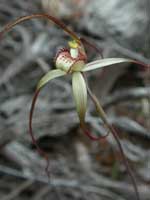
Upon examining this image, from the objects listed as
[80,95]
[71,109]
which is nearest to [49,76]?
[80,95]

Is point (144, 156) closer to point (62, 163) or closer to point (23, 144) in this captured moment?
point (62, 163)

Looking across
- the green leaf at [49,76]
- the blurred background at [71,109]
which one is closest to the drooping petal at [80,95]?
the green leaf at [49,76]

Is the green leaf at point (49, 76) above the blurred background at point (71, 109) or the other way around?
above

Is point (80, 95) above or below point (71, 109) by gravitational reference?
above

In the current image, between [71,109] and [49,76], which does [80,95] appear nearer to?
[49,76]

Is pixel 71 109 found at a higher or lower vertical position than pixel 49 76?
lower

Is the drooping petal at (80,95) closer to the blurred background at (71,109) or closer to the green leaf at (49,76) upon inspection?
the green leaf at (49,76)

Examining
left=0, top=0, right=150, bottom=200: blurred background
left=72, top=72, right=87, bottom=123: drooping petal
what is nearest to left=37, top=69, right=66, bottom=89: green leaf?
left=72, top=72, right=87, bottom=123: drooping petal

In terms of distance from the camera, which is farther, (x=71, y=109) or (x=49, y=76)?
(x=71, y=109)
